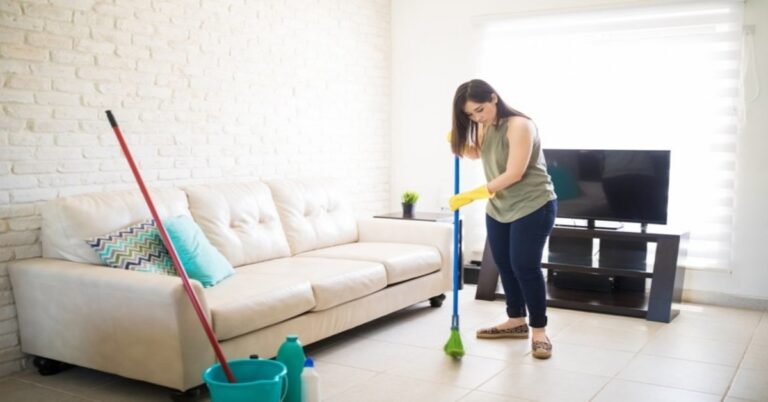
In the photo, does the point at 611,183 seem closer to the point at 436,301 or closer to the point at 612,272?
the point at 612,272

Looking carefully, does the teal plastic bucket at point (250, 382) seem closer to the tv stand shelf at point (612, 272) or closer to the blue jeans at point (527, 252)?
the blue jeans at point (527, 252)

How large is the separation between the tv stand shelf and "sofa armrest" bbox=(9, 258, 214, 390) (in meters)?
2.40

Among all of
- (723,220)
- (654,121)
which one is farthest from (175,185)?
A: (723,220)

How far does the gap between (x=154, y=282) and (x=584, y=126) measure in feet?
10.7

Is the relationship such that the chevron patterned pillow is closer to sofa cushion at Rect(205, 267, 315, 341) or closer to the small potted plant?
sofa cushion at Rect(205, 267, 315, 341)

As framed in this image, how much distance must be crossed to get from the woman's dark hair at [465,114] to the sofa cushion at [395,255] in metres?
0.76

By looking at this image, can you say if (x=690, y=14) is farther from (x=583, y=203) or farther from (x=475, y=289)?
(x=475, y=289)

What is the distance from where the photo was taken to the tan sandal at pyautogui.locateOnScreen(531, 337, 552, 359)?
10.8 feet

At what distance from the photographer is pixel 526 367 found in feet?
10.4

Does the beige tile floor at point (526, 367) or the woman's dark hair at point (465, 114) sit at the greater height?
the woman's dark hair at point (465, 114)

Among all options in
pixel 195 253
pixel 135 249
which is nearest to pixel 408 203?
pixel 195 253

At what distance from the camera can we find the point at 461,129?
3.41 meters

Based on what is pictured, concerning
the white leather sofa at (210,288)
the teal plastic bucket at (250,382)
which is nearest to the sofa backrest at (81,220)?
the white leather sofa at (210,288)

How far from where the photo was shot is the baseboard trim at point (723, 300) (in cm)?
434
